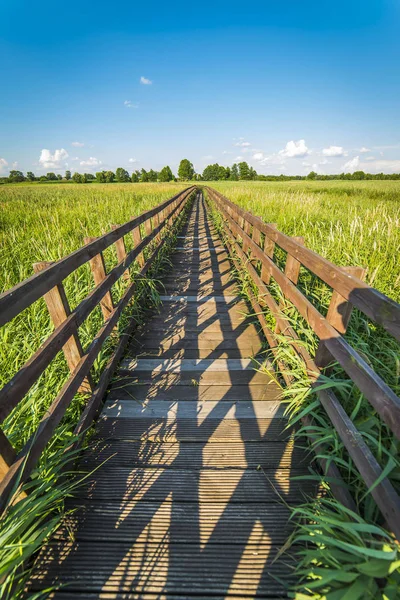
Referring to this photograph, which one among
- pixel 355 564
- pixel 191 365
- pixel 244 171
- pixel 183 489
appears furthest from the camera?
pixel 244 171

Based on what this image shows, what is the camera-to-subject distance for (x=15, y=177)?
85.3 meters

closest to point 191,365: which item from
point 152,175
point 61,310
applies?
point 61,310

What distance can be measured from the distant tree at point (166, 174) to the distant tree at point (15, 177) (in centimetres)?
4226

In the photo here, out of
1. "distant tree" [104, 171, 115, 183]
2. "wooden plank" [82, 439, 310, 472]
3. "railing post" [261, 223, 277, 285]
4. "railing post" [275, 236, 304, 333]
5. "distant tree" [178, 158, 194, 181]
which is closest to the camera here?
"wooden plank" [82, 439, 310, 472]

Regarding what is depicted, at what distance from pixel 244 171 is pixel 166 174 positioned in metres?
31.6

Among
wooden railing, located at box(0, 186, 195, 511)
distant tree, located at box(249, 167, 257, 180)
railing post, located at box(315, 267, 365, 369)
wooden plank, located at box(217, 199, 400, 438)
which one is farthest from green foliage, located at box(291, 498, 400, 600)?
distant tree, located at box(249, 167, 257, 180)

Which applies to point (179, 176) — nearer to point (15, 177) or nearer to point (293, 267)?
point (15, 177)

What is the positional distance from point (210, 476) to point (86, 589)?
819 millimetres

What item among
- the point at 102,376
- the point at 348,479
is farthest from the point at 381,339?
the point at 102,376

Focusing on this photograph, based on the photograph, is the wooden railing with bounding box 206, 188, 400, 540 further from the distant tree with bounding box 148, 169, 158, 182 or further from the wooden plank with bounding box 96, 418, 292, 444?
the distant tree with bounding box 148, 169, 158, 182

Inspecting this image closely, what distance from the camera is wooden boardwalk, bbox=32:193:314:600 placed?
53.7 inches

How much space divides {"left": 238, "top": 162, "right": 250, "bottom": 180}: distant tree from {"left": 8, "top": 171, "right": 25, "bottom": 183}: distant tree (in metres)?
72.7

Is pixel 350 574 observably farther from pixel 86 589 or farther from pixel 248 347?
pixel 248 347

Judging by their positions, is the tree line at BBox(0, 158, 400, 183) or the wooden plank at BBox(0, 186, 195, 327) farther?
the tree line at BBox(0, 158, 400, 183)
